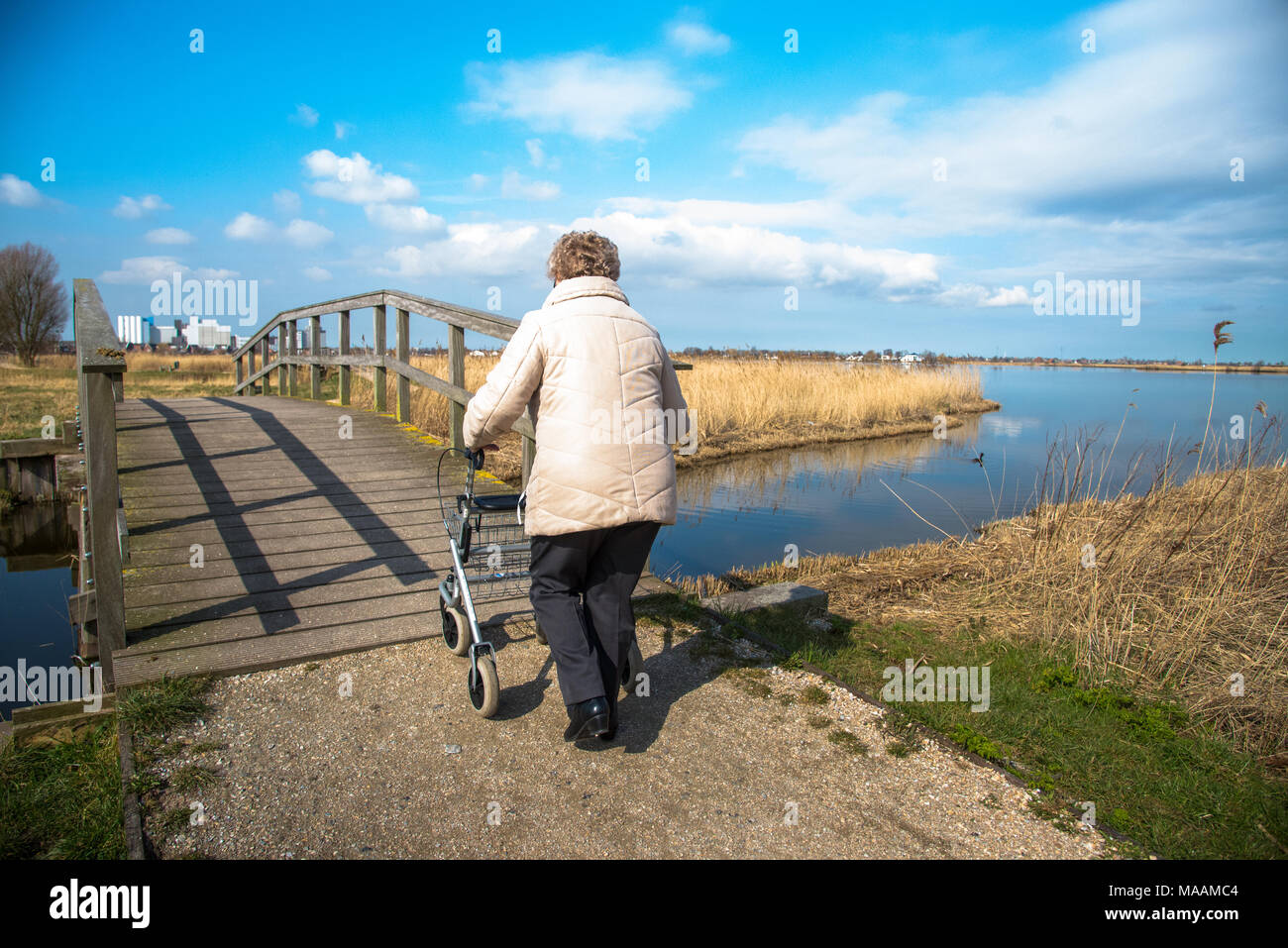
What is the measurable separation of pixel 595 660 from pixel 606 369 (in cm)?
104

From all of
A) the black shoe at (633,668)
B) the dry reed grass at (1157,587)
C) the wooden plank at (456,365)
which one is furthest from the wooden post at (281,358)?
the black shoe at (633,668)

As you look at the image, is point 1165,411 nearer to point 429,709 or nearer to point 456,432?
point 456,432

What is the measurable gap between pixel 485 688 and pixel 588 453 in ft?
3.46

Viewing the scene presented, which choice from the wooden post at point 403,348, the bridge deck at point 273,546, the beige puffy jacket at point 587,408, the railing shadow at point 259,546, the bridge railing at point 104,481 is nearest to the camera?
the beige puffy jacket at point 587,408

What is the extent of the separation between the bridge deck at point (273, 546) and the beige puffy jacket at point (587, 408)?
1.46 metres

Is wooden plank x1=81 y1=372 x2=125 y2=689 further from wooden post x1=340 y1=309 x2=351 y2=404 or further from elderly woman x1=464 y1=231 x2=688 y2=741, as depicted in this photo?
wooden post x1=340 y1=309 x2=351 y2=404

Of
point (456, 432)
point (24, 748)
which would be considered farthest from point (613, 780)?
point (456, 432)

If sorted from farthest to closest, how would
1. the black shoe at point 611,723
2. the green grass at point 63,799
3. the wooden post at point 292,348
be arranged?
1. the wooden post at point 292,348
2. the black shoe at point 611,723
3. the green grass at point 63,799

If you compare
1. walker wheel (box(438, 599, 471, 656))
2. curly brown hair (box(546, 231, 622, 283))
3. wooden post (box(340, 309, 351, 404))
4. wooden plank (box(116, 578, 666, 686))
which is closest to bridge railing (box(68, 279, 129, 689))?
wooden plank (box(116, 578, 666, 686))

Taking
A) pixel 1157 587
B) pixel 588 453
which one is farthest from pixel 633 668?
pixel 1157 587

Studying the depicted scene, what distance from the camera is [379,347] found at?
7.96 metres

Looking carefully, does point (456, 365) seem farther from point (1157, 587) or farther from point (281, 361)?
point (281, 361)

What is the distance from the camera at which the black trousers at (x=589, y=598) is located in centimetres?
280

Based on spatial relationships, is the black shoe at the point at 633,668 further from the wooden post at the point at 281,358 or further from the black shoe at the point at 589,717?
the wooden post at the point at 281,358
